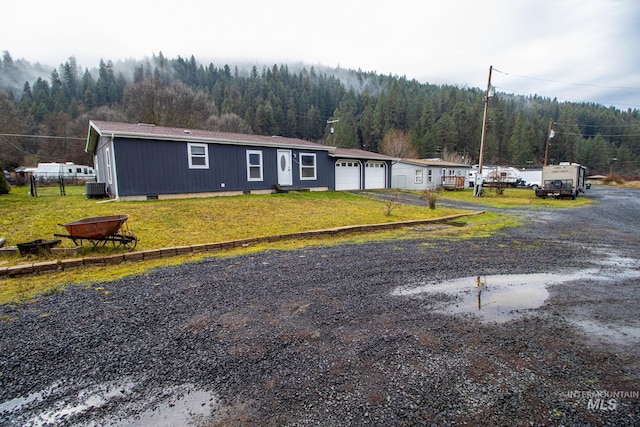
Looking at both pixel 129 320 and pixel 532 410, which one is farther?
pixel 129 320

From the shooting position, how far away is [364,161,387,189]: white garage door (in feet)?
76.8

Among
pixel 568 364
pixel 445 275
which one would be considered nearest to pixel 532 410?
pixel 568 364

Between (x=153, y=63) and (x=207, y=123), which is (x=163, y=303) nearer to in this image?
(x=207, y=123)

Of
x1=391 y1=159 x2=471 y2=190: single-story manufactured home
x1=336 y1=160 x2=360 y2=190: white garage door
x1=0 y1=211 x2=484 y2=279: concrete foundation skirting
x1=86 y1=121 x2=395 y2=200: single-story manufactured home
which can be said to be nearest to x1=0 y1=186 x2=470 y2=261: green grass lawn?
x1=0 y1=211 x2=484 y2=279: concrete foundation skirting

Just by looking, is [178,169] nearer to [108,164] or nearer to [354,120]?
[108,164]

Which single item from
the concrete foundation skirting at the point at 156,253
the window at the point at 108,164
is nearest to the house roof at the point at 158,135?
the window at the point at 108,164

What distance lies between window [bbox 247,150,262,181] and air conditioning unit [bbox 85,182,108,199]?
676cm

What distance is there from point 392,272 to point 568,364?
103 inches

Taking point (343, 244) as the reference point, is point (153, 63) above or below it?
above

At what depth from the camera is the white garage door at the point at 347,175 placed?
21281 millimetres

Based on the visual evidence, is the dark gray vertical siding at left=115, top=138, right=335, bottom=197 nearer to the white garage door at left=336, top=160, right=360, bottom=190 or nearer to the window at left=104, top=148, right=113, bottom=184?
the window at left=104, top=148, right=113, bottom=184

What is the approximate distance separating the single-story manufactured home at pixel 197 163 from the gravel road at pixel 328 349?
9.93 m

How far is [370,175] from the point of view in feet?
77.8

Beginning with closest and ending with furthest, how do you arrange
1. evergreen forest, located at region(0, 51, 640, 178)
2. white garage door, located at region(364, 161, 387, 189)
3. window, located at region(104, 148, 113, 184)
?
1. window, located at region(104, 148, 113, 184)
2. white garage door, located at region(364, 161, 387, 189)
3. evergreen forest, located at region(0, 51, 640, 178)
